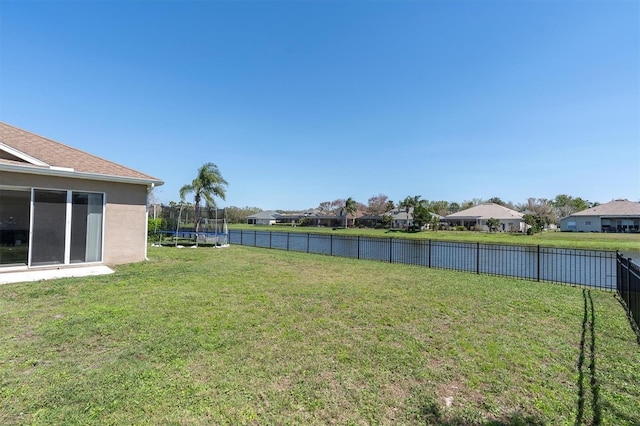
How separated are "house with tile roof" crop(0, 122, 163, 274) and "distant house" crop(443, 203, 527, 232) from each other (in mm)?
46221

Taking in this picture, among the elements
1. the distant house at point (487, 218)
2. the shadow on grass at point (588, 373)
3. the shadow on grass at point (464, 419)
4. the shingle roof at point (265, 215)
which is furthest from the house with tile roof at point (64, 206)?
the shingle roof at point (265, 215)

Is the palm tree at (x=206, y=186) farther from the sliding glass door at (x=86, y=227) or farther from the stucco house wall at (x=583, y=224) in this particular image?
the stucco house wall at (x=583, y=224)

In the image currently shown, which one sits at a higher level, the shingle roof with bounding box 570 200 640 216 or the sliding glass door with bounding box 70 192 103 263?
the shingle roof with bounding box 570 200 640 216

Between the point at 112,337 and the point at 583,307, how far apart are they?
808cm

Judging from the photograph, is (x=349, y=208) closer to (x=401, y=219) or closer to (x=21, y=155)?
(x=401, y=219)

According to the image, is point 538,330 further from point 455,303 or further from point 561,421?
point 561,421

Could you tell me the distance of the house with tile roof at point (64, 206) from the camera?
7102 millimetres

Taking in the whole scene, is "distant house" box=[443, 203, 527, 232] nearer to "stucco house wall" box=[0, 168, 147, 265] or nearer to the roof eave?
"stucco house wall" box=[0, 168, 147, 265]

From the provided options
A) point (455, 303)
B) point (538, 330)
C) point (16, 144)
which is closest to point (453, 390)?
point (538, 330)

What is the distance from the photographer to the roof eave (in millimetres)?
6762

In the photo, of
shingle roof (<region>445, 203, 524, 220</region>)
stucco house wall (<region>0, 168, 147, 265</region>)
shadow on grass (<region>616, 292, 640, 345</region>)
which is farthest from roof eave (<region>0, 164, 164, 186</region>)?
shingle roof (<region>445, 203, 524, 220</region>)

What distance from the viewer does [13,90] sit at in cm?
1036

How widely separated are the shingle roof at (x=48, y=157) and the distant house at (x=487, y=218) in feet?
153

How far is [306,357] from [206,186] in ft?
64.9
